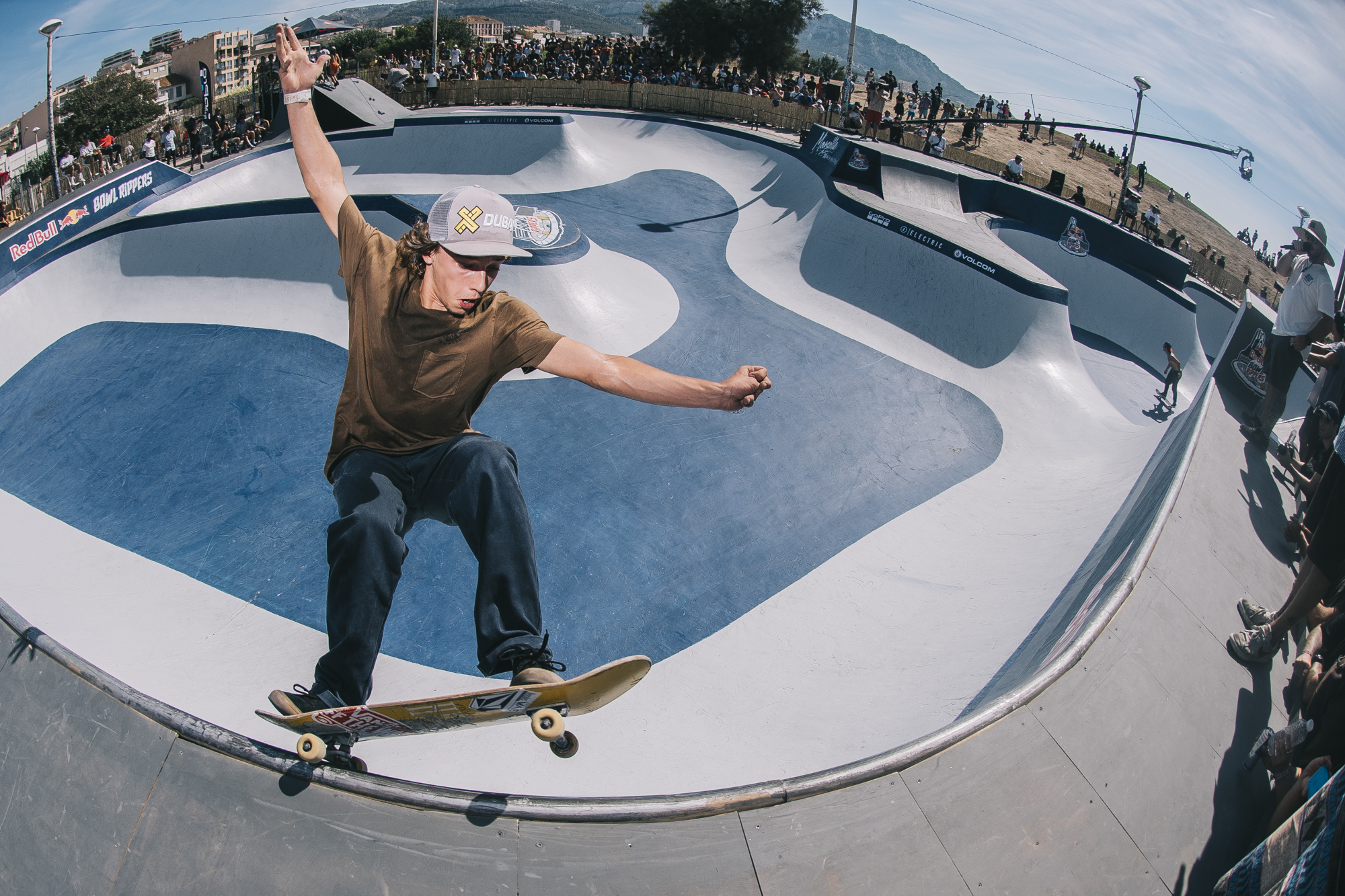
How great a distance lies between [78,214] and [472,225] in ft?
50.0

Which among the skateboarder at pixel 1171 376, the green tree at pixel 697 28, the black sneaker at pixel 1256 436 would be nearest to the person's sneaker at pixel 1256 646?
the black sneaker at pixel 1256 436

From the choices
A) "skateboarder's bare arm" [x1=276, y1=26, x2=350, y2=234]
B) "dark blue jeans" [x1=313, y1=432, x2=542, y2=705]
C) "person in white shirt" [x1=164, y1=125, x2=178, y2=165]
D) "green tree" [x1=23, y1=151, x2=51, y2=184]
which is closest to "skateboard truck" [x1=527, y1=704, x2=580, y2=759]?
"dark blue jeans" [x1=313, y1=432, x2=542, y2=705]

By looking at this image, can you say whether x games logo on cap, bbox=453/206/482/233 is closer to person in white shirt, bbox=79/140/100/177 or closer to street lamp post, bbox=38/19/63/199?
street lamp post, bbox=38/19/63/199

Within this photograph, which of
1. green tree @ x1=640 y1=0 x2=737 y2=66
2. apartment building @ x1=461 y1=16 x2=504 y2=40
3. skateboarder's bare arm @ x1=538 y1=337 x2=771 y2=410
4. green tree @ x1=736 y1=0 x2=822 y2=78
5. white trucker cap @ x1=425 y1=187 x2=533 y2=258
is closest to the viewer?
skateboarder's bare arm @ x1=538 y1=337 x2=771 y2=410

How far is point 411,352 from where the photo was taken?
2811 millimetres

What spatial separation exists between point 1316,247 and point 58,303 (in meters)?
16.4

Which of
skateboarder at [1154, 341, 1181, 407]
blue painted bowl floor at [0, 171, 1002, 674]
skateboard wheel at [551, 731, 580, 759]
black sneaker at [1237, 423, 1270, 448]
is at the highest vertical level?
black sneaker at [1237, 423, 1270, 448]

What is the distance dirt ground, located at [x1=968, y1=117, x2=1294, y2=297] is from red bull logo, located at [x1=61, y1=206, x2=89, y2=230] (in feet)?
94.1

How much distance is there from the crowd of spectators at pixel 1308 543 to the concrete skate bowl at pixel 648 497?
686mm

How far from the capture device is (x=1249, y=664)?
12.9 ft

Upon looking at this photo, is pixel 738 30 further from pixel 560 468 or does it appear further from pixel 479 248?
pixel 479 248

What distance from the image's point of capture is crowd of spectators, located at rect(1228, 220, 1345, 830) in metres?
3.02

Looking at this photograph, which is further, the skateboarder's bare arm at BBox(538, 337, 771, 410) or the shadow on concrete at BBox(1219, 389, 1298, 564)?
the shadow on concrete at BBox(1219, 389, 1298, 564)

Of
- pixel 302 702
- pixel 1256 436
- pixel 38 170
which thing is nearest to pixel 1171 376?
pixel 1256 436
